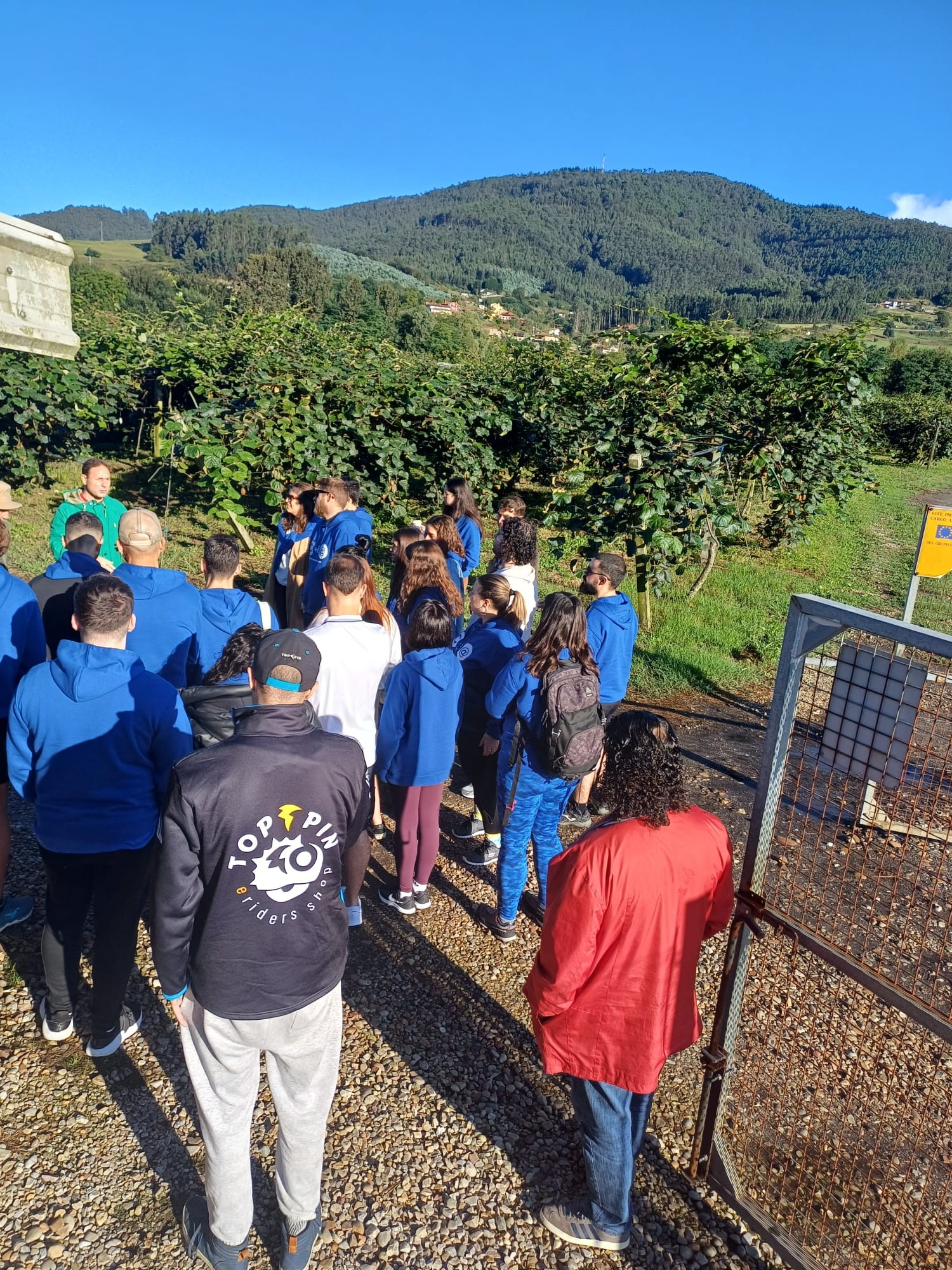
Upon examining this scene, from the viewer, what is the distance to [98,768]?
274cm

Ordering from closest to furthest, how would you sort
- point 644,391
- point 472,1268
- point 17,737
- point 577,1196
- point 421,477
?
1. point 472,1268
2. point 577,1196
3. point 17,737
4. point 644,391
5. point 421,477

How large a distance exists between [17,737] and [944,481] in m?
30.2

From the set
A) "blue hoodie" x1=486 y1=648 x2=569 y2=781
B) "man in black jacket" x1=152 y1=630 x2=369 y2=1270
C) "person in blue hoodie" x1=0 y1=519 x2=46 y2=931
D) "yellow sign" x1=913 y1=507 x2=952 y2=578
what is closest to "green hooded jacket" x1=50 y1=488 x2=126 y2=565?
"person in blue hoodie" x1=0 y1=519 x2=46 y2=931

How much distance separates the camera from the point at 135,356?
13.1m

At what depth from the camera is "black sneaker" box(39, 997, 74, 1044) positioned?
9.98 ft

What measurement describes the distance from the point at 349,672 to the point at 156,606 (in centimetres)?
108

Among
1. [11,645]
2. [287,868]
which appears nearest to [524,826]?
[287,868]

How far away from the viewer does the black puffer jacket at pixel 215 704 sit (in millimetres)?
3199

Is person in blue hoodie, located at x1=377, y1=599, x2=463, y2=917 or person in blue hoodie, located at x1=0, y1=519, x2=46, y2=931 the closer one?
person in blue hoodie, located at x1=0, y1=519, x2=46, y2=931

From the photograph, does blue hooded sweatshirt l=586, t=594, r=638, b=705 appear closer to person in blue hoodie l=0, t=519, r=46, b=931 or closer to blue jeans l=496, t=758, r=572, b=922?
blue jeans l=496, t=758, r=572, b=922

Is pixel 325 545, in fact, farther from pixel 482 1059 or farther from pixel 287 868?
pixel 287 868

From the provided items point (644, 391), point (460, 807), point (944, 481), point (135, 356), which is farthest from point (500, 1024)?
point (944, 481)

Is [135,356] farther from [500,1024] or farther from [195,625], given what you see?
[500,1024]

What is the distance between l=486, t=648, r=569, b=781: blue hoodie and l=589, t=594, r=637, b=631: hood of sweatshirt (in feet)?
3.03
